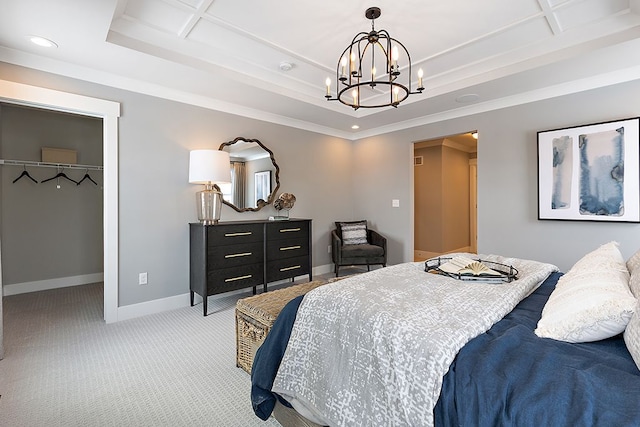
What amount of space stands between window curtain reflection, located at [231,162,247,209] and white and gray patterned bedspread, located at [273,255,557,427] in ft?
9.00

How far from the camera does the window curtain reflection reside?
408 centimetres

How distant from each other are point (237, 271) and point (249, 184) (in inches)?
48.5

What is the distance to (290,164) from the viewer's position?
4715mm

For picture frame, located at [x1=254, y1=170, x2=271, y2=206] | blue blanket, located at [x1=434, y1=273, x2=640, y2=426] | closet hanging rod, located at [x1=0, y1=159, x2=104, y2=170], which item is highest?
closet hanging rod, located at [x1=0, y1=159, x2=104, y2=170]

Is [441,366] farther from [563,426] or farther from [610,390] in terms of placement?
[610,390]

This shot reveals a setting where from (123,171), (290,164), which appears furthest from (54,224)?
(290,164)

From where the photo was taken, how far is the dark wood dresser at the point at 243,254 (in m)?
3.37

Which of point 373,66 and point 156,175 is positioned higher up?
point 373,66

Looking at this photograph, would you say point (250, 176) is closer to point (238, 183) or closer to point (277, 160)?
point (238, 183)

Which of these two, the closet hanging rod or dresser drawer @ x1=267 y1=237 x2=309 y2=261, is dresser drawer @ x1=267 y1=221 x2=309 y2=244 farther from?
the closet hanging rod

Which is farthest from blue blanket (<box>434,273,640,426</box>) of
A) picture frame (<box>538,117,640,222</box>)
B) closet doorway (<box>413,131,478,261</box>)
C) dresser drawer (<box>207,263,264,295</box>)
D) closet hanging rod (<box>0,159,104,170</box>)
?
closet doorway (<box>413,131,478,261</box>)

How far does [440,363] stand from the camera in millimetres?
1008

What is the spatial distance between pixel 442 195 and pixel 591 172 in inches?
129

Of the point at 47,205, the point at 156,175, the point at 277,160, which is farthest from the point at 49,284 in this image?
the point at 277,160
